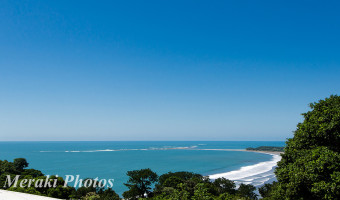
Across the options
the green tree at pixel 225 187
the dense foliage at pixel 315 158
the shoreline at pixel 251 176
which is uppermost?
the dense foliage at pixel 315 158

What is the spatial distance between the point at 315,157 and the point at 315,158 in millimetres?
48

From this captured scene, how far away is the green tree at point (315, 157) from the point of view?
10.2 m

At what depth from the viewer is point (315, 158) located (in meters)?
11.0

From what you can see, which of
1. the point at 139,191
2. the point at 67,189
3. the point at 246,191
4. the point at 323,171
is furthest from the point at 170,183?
the point at 323,171

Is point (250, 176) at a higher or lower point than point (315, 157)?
lower

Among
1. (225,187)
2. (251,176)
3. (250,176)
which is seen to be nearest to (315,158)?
(225,187)

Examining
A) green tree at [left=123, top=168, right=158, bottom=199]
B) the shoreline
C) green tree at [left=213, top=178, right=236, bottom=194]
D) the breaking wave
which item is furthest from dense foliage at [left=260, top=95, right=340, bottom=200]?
the breaking wave

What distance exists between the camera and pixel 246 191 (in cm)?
3709

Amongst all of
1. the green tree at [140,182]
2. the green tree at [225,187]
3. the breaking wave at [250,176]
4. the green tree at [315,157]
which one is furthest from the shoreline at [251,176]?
the green tree at [315,157]

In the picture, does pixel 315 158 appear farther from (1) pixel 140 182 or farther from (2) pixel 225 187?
(2) pixel 225 187

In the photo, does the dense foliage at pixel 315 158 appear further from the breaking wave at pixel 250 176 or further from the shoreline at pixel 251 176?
the breaking wave at pixel 250 176

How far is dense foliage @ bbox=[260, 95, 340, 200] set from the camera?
10250 mm

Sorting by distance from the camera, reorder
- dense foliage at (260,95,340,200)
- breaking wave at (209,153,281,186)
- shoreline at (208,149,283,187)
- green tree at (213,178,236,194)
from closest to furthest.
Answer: dense foliage at (260,95,340,200)
green tree at (213,178,236,194)
shoreline at (208,149,283,187)
breaking wave at (209,153,281,186)

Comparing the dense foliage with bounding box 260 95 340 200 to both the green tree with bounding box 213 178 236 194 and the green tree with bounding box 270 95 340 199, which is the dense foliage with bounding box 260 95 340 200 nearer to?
the green tree with bounding box 270 95 340 199
